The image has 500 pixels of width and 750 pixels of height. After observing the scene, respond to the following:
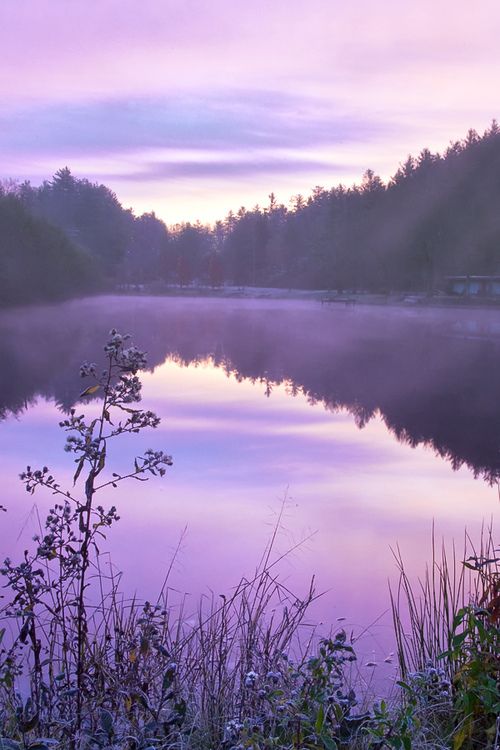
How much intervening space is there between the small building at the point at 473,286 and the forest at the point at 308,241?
0.77 metres

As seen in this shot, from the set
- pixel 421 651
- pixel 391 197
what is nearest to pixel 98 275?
pixel 391 197

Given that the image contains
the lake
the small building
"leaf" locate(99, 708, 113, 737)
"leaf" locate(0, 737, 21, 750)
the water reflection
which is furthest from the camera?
the small building

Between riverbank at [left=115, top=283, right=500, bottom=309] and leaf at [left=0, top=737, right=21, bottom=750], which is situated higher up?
riverbank at [left=115, top=283, right=500, bottom=309]

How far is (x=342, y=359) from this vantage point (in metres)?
24.2

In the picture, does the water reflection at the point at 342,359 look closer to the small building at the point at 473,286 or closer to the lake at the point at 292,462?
the lake at the point at 292,462

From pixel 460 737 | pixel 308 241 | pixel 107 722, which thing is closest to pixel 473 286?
pixel 308 241

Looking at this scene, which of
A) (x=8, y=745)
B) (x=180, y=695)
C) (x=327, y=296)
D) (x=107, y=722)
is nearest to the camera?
(x=8, y=745)

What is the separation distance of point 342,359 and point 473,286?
1319 inches

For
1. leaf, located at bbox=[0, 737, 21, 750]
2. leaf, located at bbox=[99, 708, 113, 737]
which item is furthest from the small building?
leaf, located at bbox=[0, 737, 21, 750]

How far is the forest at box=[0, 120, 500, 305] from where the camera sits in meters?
50.6

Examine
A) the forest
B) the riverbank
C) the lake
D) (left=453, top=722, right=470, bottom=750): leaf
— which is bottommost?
the lake

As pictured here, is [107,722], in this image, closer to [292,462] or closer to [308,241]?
[292,462]

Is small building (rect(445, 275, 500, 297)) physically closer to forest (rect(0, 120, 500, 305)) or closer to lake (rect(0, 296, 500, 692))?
forest (rect(0, 120, 500, 305))

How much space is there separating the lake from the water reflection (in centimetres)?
8
